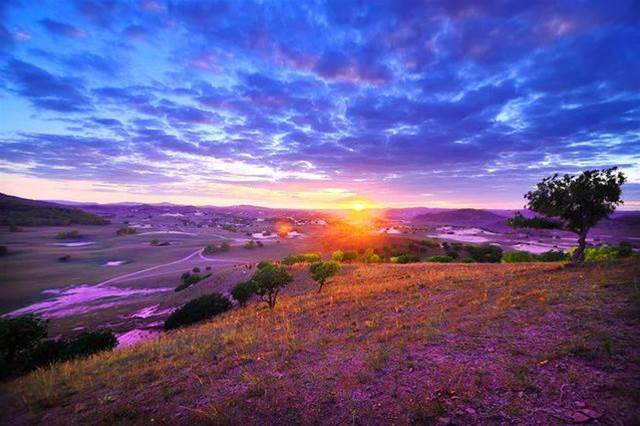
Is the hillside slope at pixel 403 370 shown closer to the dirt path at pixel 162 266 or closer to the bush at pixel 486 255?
the bush at pixel 486 255

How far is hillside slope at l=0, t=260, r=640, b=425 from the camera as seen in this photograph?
4.91 meters

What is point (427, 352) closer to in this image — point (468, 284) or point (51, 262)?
point (468, 284)

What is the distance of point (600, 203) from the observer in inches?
663

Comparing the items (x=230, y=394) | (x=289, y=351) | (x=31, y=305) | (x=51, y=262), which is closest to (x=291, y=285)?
(x=289, y=351)

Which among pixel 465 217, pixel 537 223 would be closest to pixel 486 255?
pixel 537 223

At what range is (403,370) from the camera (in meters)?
6.45

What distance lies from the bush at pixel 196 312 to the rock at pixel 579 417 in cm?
2218

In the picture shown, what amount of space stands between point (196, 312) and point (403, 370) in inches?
785

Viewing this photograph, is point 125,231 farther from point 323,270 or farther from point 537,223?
point 537,223

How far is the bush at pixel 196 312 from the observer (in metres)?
22.0

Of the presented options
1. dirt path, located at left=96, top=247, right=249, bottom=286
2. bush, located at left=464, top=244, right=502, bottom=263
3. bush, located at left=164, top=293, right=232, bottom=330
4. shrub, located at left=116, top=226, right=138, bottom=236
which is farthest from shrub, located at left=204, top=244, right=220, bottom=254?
bush, located at left=464, top=244, right=502, bottom=263

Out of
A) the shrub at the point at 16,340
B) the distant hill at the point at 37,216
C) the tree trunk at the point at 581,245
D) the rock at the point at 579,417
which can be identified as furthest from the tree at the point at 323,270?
the distant hill at the point at 37,216

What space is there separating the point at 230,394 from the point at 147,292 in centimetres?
4010

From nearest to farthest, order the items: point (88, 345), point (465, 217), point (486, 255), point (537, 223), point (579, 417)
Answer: point (579, 417) → point (88, 345) → point (537, 223) → point (486, 255) → point (465, 217)
